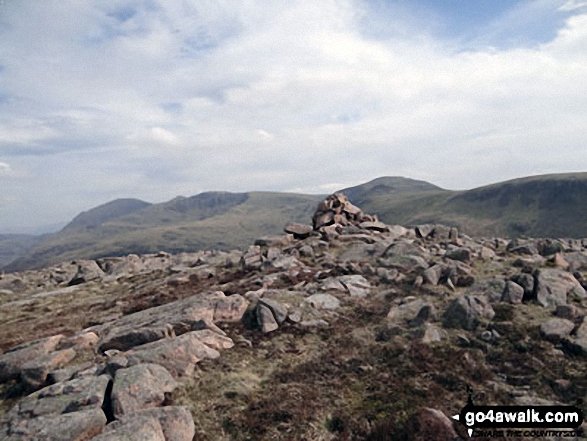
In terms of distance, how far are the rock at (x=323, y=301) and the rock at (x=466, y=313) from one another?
7.03 metres

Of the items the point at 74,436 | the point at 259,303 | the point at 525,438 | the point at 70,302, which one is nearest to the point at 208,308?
the point at 259,303

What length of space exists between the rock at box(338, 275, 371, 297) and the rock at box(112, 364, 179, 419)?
1474cm

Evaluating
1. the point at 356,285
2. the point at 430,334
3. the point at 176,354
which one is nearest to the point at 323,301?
the point at 356,285

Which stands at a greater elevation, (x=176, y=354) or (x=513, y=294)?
(x=513, y=294)

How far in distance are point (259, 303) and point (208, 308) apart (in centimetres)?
323

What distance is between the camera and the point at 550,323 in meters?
18.6

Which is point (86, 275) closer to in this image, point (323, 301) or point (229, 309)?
point (229, 309)

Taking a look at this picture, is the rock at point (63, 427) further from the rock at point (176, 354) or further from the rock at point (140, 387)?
the rock at point (176, 354)

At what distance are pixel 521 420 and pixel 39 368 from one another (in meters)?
20.8

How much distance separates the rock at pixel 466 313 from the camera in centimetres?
1994

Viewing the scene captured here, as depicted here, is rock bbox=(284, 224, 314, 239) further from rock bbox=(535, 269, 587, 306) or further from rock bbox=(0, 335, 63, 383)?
rock bbox=(0, 335, 63, 383)

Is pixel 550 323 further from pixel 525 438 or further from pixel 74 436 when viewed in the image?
pixel 74 436

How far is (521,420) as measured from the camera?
13.1 m

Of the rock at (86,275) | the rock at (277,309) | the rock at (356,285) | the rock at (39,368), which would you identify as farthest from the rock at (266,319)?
the rock at (86,275)
